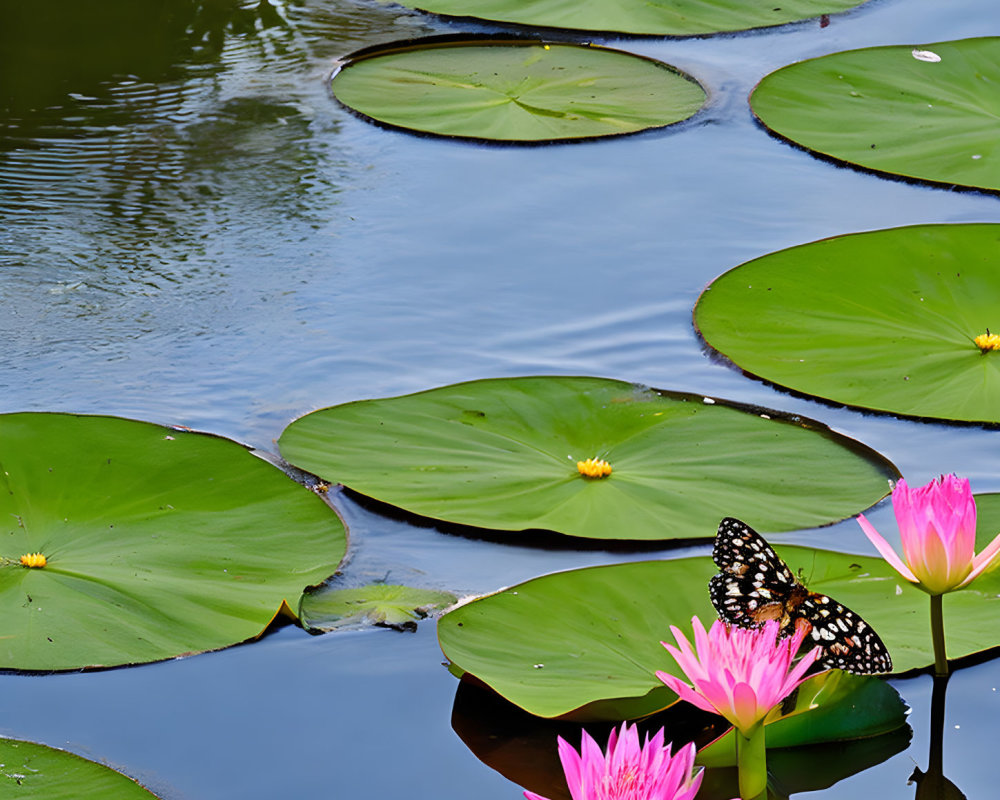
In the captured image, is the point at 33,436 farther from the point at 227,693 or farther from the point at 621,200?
the point at 621,200

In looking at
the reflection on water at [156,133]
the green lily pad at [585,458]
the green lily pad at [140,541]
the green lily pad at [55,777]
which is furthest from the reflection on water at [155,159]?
the green lily pad at [55,777]

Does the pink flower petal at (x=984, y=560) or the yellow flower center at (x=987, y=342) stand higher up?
the pink flower petal at (x=984, y=560)

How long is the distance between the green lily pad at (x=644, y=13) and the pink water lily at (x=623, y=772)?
3.09 metres

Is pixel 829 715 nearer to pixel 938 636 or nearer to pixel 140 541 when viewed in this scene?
pixel 938 636

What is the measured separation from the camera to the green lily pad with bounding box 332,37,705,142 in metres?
3.18

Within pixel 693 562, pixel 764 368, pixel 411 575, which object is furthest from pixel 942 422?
pixel 411 575

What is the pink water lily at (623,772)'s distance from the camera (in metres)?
0.96

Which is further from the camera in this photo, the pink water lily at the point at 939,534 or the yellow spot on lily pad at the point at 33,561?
the yellow spot on lily pad at the point at 33,561

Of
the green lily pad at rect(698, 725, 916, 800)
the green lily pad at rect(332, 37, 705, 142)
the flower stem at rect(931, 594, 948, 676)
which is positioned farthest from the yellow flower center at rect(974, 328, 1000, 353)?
the green lily pad at rect(332, 37, 705, 142)

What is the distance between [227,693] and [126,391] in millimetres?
796

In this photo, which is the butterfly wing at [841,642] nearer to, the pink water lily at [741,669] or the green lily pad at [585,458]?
the pink water lily at [741,669]

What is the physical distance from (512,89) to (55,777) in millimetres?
2440

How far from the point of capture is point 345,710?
1.44m

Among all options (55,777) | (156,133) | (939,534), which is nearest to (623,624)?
(939,534)
